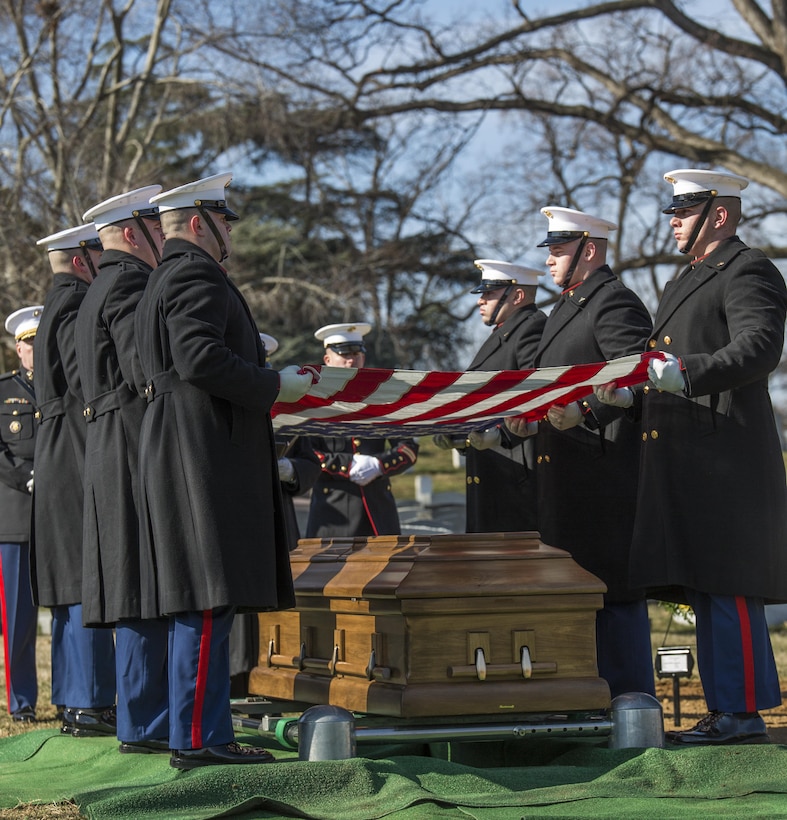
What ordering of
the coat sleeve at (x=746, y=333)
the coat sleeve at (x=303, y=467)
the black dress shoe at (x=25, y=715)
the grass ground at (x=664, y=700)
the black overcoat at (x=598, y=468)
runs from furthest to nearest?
the coat sleeve at (x=303, y=467) → the black dress shoe at (x=25, y=715) → the black overcoat at (x=598, y=468) → the coat sleeve at (x=746, y=333) → the grass ground at (x=664, y=700)

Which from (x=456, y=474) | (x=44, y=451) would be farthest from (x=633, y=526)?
(x=456, y=474)

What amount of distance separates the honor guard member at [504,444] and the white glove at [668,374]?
137 cm

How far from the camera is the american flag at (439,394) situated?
195 inches

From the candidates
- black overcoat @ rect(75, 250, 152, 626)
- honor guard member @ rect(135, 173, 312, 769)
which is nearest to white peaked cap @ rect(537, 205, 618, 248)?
honor guard member @ rect(135, 173, 312, 769)

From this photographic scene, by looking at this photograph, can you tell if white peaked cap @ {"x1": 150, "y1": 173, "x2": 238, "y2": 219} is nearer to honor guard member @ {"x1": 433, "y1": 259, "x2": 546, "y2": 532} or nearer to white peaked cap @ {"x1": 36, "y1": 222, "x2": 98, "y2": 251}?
white peaked cap @ {"x1": 36, "y1": 222, "x2": 98, "y2": 251}

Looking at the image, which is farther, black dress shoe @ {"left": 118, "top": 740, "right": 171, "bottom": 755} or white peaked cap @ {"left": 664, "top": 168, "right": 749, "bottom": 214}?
white peaked cap @ {"left": 664, "top": 168, "right": 749, "bottom": 214}

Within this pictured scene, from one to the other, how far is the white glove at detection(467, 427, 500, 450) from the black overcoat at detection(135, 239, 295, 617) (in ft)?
5.12

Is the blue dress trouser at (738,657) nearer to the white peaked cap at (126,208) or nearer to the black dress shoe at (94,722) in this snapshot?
the black dress shoe at (94,722)

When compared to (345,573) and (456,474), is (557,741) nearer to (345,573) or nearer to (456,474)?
(345,573)

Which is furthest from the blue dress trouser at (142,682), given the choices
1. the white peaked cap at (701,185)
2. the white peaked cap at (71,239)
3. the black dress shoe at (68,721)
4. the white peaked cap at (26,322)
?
the white peaked cap at (26,322)

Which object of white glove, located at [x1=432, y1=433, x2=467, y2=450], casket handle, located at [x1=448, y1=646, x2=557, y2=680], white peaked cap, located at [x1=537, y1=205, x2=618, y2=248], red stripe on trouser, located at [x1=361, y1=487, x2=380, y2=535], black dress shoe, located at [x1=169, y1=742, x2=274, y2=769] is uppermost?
white peaked cap, located at [x1=537, y1=205, x2=618, y2=248]

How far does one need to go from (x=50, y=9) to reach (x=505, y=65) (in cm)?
615

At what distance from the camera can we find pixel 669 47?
1662cm

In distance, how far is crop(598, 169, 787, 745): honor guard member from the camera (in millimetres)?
4770
